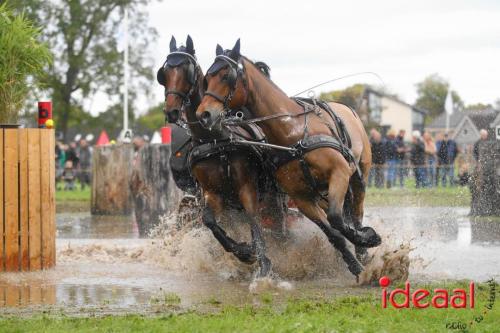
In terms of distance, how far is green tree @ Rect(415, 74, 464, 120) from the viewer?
109 metres

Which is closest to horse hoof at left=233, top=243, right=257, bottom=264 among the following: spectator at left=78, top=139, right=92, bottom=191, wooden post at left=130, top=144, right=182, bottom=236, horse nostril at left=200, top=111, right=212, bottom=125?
horse nostril at left=200, top=111, right=212, bottom=125

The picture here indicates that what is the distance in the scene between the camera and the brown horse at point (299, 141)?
9664 mm

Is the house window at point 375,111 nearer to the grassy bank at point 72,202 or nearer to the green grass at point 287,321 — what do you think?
the grassy bank at point 72,202

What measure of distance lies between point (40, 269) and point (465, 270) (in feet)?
15.3

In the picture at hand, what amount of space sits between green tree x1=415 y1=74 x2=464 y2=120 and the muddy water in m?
96.2

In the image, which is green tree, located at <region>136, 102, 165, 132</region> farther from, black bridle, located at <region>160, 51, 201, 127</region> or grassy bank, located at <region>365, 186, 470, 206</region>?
black bridle, located at <region>160, 51, 201, 127</region>

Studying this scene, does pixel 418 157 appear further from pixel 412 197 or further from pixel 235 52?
pixel 235 52

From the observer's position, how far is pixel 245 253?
10.3m

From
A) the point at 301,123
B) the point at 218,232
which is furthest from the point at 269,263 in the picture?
the point at 301,123

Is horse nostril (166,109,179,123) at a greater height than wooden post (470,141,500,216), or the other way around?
horse nostril (166,109,179,123)

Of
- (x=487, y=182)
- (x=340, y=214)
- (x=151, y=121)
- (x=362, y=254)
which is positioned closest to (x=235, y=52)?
(x=340, y=214)

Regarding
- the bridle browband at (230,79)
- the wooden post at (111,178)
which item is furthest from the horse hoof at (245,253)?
the wooden post at (111,178)

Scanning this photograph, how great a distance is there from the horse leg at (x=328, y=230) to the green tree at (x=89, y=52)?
117ft

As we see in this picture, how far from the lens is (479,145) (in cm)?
1856
